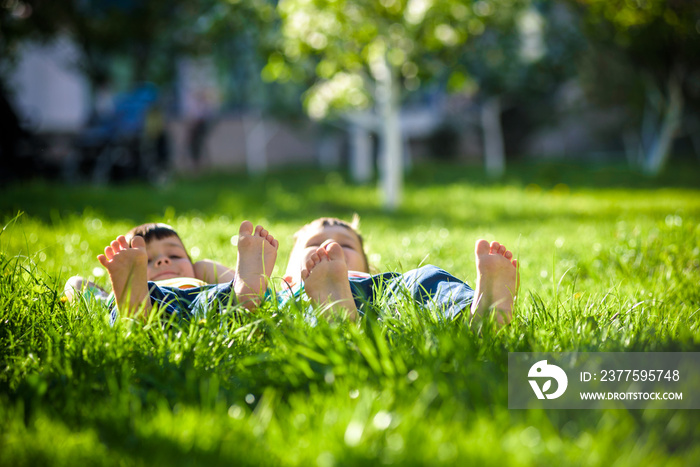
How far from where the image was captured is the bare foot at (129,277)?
1.81 meters

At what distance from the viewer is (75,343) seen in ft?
5.20

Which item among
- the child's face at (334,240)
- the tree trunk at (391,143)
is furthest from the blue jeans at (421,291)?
the tree trunk at (391,143)

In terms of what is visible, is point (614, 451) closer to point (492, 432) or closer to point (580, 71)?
point (492, 432)

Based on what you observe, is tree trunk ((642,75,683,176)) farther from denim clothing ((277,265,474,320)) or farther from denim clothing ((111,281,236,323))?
denim clothing ((111,281,236,323))

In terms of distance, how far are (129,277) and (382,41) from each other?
5593 millimetres

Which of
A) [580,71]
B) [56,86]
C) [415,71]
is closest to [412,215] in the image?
[415,71]

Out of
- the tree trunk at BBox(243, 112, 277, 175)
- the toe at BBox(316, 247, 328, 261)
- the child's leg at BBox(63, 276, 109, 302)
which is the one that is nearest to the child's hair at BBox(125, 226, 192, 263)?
the child's leg at BBox(63, 276, 109, 302)

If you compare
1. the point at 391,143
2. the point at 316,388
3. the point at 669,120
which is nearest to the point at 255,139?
the point at 391,143

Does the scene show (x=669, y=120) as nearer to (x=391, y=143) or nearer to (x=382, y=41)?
(x=391, y=143)

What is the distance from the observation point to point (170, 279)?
7.77 ft

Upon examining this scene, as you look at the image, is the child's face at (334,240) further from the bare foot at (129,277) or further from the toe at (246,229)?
the bare foot at (129,277)

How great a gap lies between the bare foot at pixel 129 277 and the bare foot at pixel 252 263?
0.97 ft

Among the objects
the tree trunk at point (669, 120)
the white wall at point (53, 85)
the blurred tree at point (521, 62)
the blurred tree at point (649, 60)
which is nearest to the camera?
the blurred tree at point (649, 60)

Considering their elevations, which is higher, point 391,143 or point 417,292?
point 391,143
